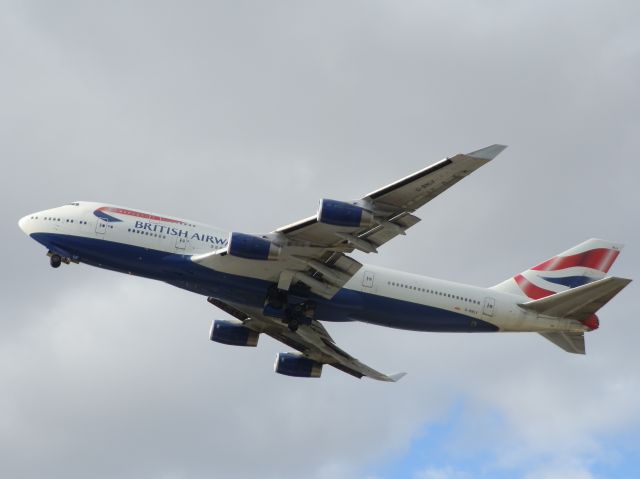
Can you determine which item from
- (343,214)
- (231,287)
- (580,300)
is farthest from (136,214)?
(580,300)

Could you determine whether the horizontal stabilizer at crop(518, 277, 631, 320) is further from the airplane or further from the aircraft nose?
the aircraft nose

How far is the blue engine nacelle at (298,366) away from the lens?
233 feet

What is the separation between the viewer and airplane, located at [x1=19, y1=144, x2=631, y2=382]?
2210 inches

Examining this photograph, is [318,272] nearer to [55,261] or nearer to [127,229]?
[127,229]

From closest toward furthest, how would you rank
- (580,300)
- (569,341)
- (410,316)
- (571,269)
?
1. (580,300)
2. (410,316)
3. (569,341)
4. (571,269)

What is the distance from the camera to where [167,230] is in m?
59.1

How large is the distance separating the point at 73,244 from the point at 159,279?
15.3 feet

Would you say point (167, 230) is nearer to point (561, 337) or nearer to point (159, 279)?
point (159, 279)

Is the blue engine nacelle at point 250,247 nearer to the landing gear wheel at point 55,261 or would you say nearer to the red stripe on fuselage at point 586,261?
the landing gear wheel at point 55,261

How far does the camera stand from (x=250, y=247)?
56531mm

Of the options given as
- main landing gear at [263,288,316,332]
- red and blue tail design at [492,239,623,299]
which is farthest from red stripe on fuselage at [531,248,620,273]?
main landing gear at [263,288,316,332]

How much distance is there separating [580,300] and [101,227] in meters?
24.5

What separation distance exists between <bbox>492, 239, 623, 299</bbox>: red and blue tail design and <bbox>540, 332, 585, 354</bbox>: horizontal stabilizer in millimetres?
3070

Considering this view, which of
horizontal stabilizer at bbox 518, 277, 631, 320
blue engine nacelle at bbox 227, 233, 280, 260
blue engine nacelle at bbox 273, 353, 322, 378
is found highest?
horizontal stabilizer at bbox 518, 277, 631, 320
